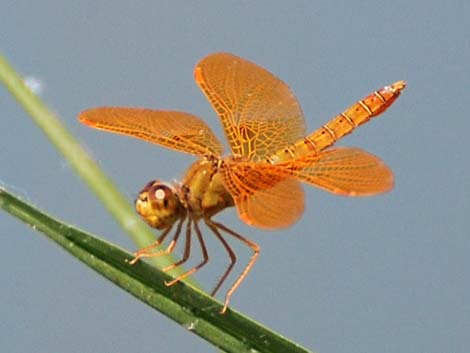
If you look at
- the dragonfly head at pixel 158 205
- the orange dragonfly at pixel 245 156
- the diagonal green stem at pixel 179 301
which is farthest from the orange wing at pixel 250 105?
the diagonal green stem at pixel 179 301

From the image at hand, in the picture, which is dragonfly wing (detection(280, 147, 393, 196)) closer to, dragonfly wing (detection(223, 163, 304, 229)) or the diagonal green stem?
dragonfly wing (detection(223, 163, 304, 229))

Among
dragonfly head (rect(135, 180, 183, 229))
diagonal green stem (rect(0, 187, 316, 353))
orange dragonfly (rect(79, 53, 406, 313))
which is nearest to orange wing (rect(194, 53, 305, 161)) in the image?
orange dragonfly (rect(79, 53, 406, 313))

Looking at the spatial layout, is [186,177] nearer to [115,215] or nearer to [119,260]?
[115,215]

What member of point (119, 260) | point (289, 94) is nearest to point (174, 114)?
point (289, 94)

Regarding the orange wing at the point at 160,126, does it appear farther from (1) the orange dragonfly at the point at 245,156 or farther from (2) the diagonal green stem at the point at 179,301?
(2) the diagonal green stem at the point at 179,301

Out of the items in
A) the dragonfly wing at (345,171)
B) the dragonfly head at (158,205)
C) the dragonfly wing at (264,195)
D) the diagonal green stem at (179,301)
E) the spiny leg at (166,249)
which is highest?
the dragonfly wing at (345,171)

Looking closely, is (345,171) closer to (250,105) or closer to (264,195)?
(264,195)
